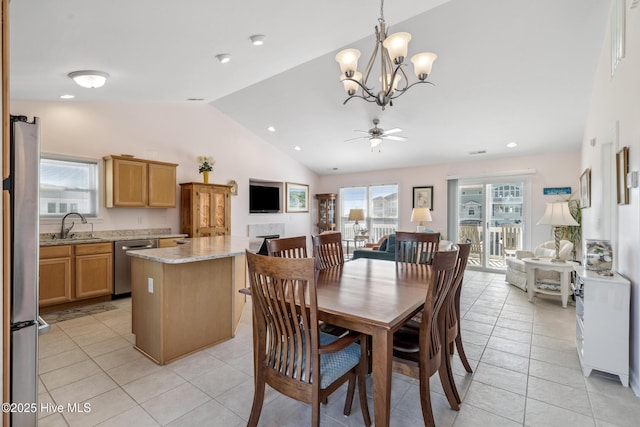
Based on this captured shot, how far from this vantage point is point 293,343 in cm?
147

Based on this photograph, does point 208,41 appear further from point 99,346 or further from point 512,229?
point 512,229

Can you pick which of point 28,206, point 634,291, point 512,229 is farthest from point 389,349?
point 512,229

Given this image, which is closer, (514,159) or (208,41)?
(208,41)

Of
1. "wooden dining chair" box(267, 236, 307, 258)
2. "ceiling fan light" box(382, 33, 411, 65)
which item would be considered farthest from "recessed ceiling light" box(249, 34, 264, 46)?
"wooden dining chair" box(267, 236, 307, 258)

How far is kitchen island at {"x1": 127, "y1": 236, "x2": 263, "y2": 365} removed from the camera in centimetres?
245

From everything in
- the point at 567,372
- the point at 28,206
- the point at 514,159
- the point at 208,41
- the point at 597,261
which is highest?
the point at 208,41

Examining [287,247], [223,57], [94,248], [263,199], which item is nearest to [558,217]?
[287,247]

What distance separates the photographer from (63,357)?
2.56 m

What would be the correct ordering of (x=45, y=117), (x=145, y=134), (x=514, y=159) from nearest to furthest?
(x=45, y=117), (x=145, y=134), (x=514, y=159)

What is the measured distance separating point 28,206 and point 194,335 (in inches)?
70.3

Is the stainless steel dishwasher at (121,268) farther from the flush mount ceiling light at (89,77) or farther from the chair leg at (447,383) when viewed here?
the chair leg at (447,383)

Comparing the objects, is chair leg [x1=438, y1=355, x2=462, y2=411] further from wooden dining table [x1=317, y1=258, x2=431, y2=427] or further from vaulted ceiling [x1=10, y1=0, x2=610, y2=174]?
vaulted ceiling [x1=10, y1=0, x2=610, y2=174]

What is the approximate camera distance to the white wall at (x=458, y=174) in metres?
5.52

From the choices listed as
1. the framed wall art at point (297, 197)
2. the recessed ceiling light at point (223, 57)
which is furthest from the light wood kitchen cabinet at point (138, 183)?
the framed wall art at point (297, 197)
